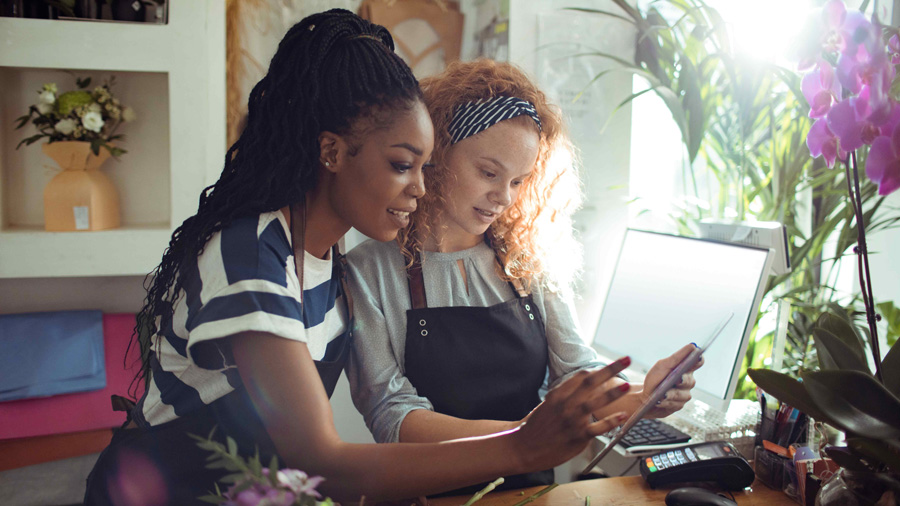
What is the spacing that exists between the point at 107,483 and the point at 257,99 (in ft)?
2.20

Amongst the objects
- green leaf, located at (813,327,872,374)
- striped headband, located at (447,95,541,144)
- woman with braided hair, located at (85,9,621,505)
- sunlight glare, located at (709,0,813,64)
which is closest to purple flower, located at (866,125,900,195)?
green leaf, located at (813,327,872,374)

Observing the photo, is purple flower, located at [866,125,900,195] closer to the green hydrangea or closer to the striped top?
the striped top

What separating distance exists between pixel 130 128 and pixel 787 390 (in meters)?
2.08

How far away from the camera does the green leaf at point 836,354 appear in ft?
2.78

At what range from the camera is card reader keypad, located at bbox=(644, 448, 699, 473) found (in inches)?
46.1

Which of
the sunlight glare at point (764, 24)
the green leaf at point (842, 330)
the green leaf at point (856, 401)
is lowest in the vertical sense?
the green leaf at point (856, 401)

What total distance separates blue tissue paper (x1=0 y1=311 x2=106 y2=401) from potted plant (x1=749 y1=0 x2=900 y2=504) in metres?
1.80

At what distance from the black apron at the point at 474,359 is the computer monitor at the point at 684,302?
438 mm

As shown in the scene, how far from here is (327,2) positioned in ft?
7.64

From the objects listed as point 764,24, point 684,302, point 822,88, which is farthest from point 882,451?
point 764,24

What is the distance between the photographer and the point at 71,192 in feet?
6.32

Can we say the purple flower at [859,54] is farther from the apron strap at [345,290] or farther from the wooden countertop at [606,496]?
the apron strap at [345,290]

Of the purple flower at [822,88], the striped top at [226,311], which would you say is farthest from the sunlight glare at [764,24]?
the striped top at [226,311]

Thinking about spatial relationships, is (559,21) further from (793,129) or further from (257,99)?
(257,99)
